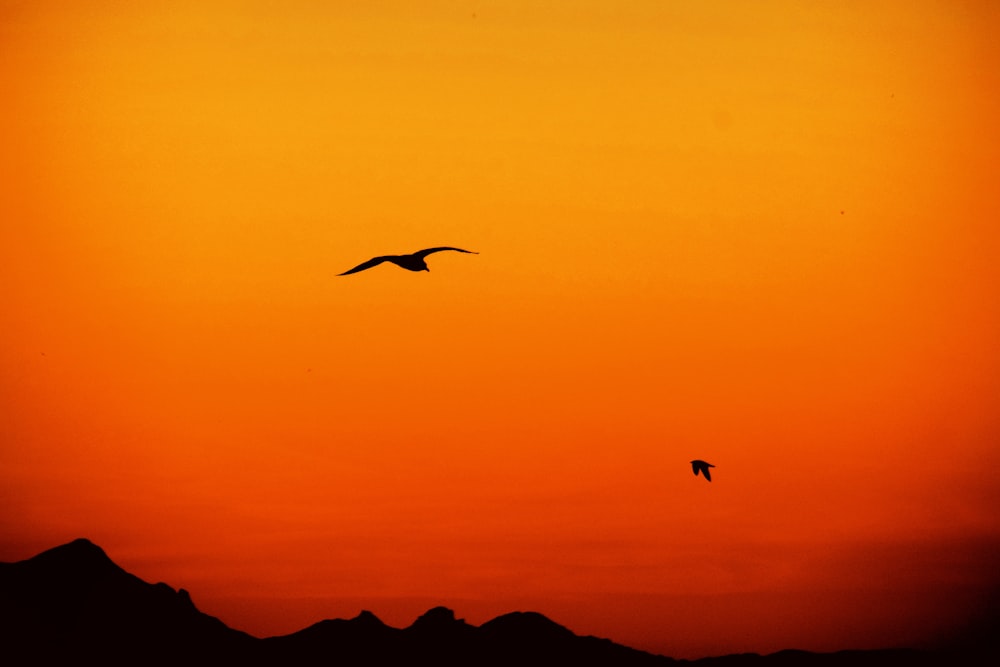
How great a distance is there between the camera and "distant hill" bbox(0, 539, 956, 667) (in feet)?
377

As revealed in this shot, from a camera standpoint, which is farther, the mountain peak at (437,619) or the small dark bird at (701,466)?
the mountain peak at (437,619)

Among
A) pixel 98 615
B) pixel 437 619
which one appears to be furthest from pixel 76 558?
pixel 437 619

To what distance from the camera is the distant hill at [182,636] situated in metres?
115

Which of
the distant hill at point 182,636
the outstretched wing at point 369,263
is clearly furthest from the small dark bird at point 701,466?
the distant hill at point 182,636

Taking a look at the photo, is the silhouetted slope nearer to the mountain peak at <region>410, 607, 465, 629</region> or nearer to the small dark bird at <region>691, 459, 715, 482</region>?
the mountain peak at <region>410, 607, 465, 629</region>

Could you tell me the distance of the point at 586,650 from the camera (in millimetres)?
135625

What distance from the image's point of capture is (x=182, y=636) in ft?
392

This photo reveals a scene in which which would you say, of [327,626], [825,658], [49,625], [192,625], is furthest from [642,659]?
[49,625]

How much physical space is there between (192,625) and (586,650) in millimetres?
36333

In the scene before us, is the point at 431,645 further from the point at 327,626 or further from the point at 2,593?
the point at 2,593

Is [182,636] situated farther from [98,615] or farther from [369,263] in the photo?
[369,263]

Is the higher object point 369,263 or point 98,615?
point 98,615

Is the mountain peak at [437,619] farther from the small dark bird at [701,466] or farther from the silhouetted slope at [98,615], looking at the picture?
the small dark bird at [701,466]

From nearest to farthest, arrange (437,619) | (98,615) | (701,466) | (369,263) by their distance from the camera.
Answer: (369,263), (701,466), (98,615), (437,619)
